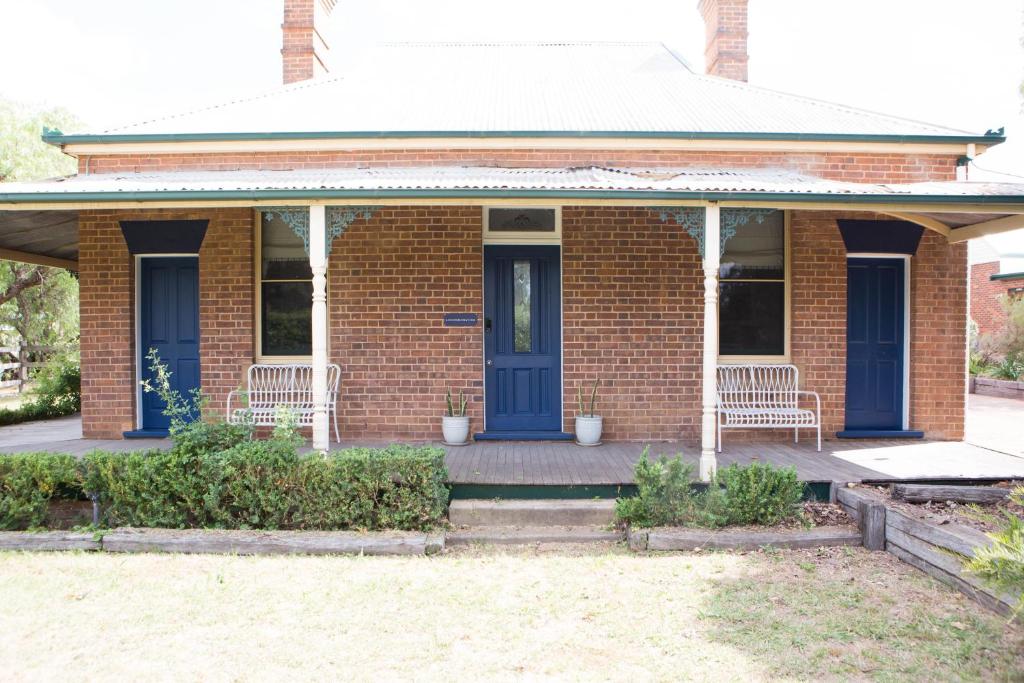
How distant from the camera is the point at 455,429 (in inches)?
297

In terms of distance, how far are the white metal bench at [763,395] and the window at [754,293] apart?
260mm

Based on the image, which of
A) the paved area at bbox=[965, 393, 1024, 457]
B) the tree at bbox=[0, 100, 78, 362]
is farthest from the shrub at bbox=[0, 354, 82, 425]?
the paved area at bbox=[965, 393, 1024, 457]

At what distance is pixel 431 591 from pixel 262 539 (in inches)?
61.1

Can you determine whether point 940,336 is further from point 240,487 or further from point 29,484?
point 29,484

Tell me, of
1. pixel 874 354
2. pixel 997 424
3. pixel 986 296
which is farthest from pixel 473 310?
pixel 986 296

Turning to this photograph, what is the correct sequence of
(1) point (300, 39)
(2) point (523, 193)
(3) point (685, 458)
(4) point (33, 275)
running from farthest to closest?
(4) point (33, 275) < (1) point (300, 39) < (3) point (685, 458) < (2) point (523, 193)

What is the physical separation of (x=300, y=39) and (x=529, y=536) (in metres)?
9.09

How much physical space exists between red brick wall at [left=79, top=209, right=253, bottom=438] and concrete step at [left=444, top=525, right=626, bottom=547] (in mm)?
3938

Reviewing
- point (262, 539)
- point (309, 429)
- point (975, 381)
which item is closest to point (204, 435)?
point (262, 539)

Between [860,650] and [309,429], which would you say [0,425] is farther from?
[860,650]

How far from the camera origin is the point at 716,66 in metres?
11.0

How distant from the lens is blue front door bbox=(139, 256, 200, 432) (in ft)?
26.8

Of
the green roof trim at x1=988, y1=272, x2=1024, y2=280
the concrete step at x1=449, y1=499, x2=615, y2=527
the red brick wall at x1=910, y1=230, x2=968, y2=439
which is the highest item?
the green roof trim at x1=988, y1=272, x2=1024, y2=280

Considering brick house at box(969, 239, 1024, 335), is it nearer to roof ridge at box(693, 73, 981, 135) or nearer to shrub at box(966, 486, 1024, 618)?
roof ridge at box(693, 73, 981, 135)
